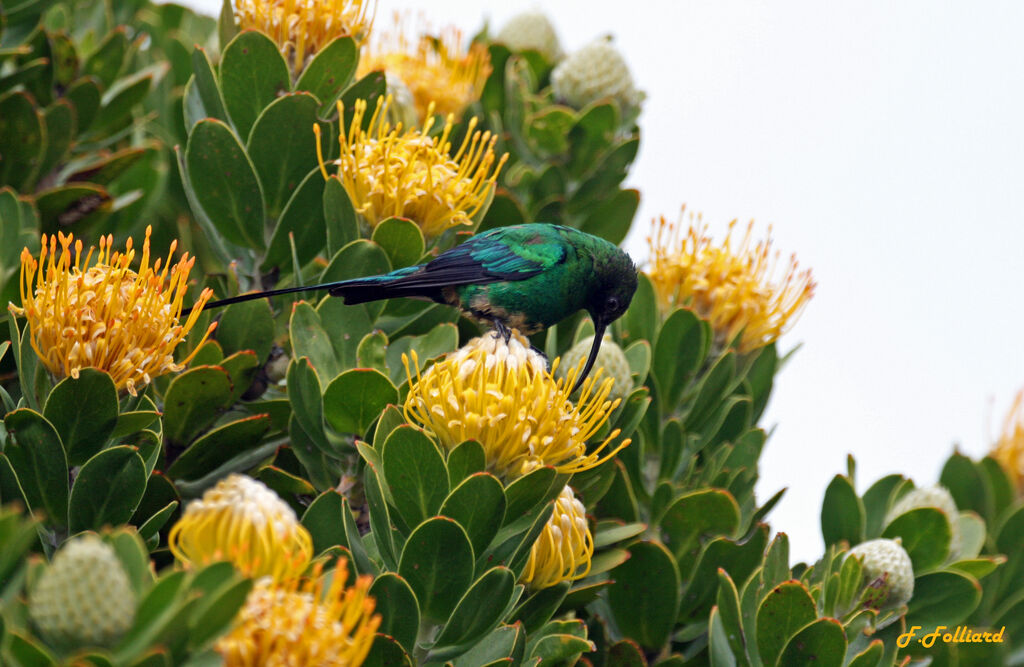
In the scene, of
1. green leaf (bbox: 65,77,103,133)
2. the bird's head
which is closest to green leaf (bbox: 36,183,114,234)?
green leaf (bbox: 65,77,103,133)

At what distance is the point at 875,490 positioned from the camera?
3.18m

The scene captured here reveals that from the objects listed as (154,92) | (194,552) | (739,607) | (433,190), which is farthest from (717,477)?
(154,92)

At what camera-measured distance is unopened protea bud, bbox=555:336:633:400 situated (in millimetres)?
2715

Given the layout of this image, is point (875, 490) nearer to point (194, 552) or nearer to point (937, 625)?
point (937, 625)

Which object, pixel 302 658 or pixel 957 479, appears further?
pixel 957 479

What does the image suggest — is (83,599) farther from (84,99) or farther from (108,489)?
(84,99)

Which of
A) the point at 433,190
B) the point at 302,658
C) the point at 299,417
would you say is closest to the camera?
the point at 302,658

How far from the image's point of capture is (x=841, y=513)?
306 cm

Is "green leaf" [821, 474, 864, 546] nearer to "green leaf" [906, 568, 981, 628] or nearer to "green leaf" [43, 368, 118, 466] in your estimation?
"green leaf" [906, 568, 981, 628]

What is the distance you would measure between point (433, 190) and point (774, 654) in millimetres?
1376

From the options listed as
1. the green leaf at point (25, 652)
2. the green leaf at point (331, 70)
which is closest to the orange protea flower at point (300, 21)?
the green leaf at point (331, 70)

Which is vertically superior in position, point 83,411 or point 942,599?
point 83,411

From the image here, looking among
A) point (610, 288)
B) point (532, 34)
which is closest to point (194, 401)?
point (610, 288)

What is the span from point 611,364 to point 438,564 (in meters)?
0.88
